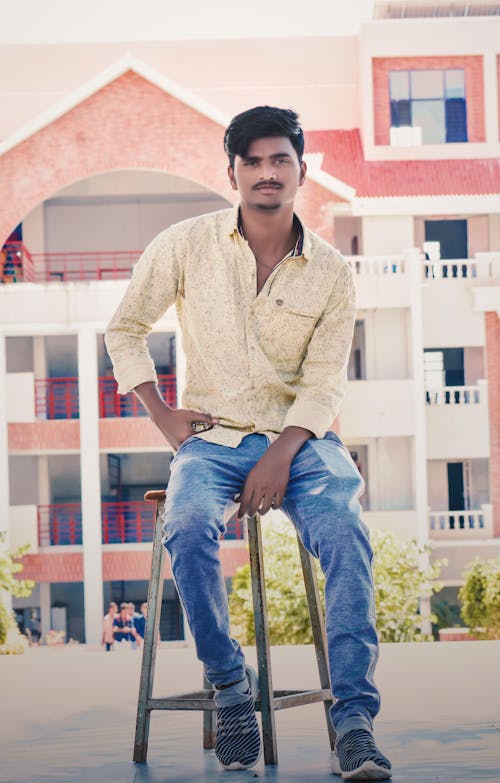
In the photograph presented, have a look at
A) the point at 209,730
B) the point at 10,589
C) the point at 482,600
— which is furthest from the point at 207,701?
the point at 10,589

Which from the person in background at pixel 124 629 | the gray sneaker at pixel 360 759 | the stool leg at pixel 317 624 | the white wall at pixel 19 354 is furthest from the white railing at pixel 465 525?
the gray sneaker at pixel 360 759

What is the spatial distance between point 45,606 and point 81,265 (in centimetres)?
312

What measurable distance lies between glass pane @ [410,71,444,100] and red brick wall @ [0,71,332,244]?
148cm

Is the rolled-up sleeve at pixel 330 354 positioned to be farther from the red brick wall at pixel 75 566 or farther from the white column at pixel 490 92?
the white column at pixel 490 92

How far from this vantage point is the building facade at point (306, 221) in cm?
1017

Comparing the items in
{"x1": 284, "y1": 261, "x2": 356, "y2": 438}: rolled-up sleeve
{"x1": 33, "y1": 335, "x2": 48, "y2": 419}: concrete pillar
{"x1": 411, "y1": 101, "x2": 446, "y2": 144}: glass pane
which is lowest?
{"x1": 284, "y1": 261, "x2": 356, "y2": 438}: rolled-up sleeve

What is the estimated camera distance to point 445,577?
10906 mm

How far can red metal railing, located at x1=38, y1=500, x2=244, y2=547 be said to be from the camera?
11.2m

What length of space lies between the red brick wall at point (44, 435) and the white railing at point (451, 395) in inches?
118

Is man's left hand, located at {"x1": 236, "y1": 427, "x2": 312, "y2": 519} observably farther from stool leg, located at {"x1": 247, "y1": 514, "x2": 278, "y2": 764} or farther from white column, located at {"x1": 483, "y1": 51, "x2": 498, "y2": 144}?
white column, located at {"x1": 483, "y1": 51, "x2": 498, "y2": 144}

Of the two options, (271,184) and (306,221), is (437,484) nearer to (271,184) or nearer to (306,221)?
(306,221)

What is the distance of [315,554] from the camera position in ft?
5.57

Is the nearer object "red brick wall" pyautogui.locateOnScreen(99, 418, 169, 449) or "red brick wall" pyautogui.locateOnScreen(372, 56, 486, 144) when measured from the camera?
"red brick wall" pyautogui.locateOnScreen(99, 418, 169, 449)

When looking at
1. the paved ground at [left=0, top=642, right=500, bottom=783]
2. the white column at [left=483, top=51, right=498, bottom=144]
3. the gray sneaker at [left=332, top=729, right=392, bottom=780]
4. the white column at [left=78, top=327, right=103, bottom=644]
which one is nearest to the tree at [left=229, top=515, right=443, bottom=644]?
the white column at [left=78, top=327, right=103, bottom=644]
